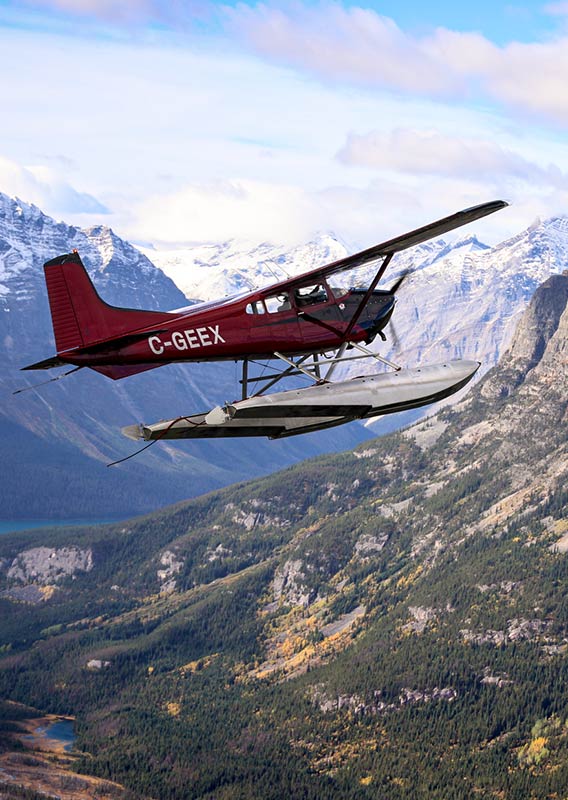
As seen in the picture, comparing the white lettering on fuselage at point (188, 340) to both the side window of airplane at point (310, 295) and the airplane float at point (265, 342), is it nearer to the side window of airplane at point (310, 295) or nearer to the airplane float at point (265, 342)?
the airplane float at point (265, 342)

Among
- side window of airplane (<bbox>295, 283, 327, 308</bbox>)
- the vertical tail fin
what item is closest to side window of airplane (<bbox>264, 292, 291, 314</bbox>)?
side window of airplane (<bbox>295, 283, 327, 308</bbox>)

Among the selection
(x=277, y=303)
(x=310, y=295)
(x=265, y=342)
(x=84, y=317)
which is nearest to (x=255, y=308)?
(x=277, y=303)

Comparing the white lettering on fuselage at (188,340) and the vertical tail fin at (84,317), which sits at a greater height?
the vertical tail fin at (84,317)

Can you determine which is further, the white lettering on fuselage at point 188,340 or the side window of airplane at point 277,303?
the side window of airplane at point 277,303

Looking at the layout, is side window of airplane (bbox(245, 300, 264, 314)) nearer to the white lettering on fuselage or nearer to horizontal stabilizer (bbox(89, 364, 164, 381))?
the white lettering on fuselage

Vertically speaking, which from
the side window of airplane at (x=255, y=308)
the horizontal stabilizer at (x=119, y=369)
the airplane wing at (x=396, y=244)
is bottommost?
the horizontal stabilizer at (x=119, y=369)

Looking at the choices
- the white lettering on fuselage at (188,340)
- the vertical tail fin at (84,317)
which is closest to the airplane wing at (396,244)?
the white lettering on fuselage at (188,340)

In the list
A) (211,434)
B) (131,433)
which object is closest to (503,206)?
(211,434)
